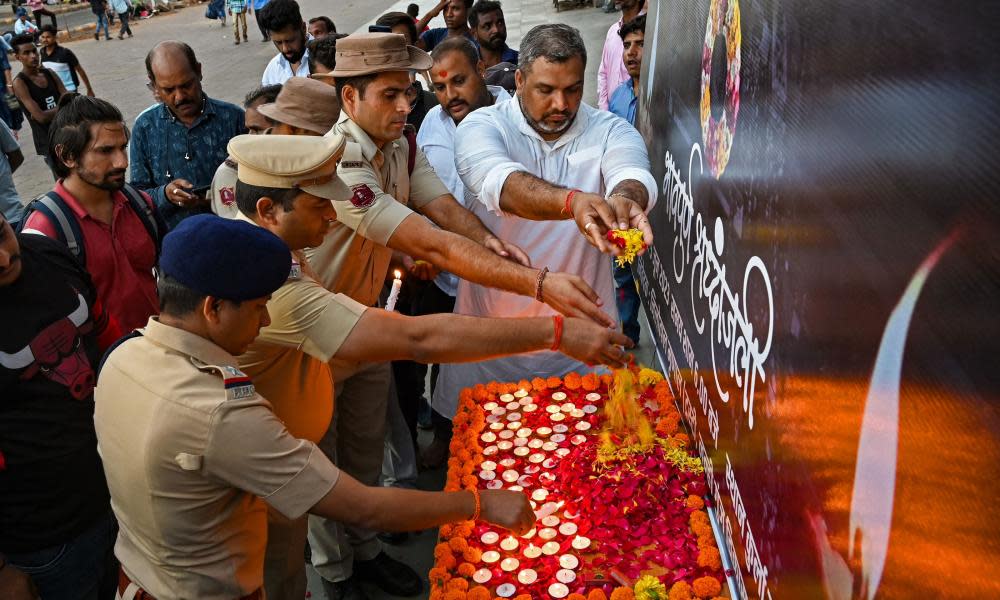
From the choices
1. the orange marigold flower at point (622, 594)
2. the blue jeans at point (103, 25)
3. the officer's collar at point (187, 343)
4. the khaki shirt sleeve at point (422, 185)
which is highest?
the officer's collar at point (187, 343)

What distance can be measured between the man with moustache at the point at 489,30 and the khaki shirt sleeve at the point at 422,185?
270cm

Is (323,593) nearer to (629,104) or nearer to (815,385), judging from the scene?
(815,385)

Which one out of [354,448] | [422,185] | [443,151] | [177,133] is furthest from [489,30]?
[354,448]

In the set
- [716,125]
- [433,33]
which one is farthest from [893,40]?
[433,33]

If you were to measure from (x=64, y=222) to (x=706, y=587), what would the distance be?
8.91 feet

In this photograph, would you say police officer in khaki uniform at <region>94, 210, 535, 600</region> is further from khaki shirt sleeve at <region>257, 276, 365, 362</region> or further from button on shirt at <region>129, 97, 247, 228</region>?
Answer: button on shirt at <region>129, 97, 247, 228</region>

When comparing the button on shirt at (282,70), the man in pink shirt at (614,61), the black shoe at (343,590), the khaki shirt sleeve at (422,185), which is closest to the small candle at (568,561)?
the black shoe at (343,590)

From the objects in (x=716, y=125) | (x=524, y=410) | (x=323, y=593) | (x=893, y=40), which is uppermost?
(x=893, y=40)

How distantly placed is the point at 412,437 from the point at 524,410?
4.10ft

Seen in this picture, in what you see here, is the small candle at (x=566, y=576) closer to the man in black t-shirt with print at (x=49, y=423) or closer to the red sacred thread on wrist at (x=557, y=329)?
the red sacred thread on wrist at (x=557, y=329)

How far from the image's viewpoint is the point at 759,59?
5.95 ft

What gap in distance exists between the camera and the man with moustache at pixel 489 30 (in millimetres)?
5941

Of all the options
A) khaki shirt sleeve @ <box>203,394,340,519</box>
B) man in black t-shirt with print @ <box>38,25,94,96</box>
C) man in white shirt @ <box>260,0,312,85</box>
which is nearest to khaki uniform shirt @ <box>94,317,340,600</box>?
khaki shirt sleeve @ <box>203,394,340,519</box>

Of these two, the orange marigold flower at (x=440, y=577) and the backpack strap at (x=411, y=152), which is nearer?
the orange marigold flower at (x=440, y=577)
